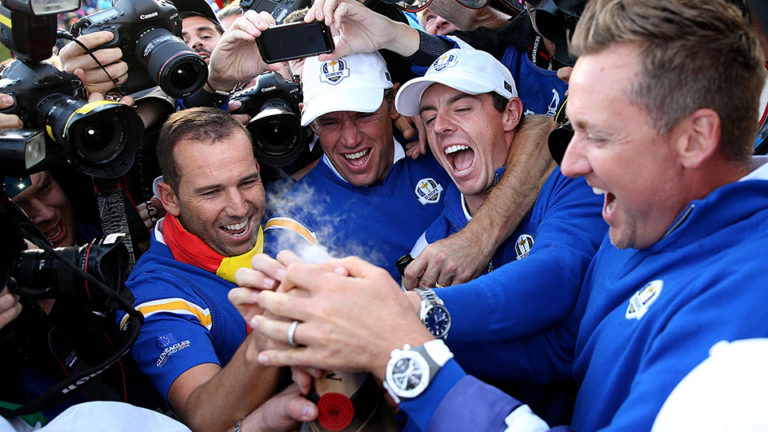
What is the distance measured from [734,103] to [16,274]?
211cm

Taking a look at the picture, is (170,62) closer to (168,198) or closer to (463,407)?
(168,198)

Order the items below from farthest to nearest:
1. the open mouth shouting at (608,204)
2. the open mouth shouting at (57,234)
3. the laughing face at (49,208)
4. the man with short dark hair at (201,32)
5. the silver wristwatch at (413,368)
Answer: the man with short dark hair at (201,32), the open mouth shouting at (57,234), the laughing face at (49,208), the open mouth shouting at (608,204), the silver wristwatch at (413,368)

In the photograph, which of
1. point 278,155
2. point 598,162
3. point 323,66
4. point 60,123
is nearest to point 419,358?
point 598,162

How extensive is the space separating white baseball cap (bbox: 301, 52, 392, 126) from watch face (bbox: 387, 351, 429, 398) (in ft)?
6.25

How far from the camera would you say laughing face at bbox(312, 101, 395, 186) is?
3.44 m

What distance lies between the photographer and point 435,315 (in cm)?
193

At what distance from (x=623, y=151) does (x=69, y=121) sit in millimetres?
1955

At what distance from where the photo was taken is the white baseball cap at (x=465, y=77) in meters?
2.90

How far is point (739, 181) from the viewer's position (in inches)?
57.9

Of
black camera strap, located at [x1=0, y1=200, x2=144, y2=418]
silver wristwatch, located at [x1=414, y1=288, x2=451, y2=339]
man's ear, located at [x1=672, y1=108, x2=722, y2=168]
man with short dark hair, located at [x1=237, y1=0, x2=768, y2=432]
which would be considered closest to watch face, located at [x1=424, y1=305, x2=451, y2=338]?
silver wristwatch, located at [x1=414, y1=288, x2=451, y2=339]

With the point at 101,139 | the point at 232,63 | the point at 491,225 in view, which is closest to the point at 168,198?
the point at 101,139

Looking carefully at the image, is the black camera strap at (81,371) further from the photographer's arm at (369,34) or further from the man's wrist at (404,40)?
the man's wrist at (404,40)

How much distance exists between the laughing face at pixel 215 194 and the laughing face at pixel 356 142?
0.58 metres

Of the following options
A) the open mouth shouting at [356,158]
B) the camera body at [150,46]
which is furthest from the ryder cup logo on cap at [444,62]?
the camera body at [150,46]
